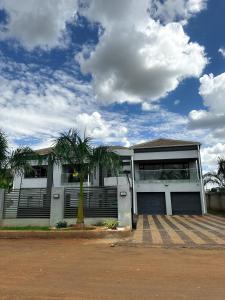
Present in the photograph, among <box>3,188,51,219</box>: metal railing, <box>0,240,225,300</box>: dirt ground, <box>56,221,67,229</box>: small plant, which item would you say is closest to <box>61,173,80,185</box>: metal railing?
<box>3,188,51,219</box>: metal railing

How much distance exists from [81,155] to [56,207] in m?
3.18

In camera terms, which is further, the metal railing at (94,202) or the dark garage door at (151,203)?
the dark garage door at (151,203)

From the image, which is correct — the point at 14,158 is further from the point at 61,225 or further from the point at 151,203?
the point at 151,203

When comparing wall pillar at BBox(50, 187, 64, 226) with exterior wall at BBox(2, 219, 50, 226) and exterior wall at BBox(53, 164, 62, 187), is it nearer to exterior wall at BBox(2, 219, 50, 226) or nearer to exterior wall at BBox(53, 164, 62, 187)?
exterior wall at BBox(2, 219, 50, 226)

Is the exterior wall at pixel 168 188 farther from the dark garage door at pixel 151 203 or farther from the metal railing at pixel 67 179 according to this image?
the metal railing at pixel 67 179

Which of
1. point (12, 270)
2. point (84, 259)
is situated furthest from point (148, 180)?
point (12, 270)

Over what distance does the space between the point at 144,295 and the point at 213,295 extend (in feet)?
3.65

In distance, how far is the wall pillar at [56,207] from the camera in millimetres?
13602

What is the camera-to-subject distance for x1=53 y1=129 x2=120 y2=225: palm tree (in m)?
12.4

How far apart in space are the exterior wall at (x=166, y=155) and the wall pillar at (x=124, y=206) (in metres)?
13.0

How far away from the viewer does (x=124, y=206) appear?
519 inches

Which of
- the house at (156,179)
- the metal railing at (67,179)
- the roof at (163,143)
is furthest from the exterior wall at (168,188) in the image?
the metal railing at (67,179)

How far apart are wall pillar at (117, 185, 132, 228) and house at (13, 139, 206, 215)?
1031 centimetres

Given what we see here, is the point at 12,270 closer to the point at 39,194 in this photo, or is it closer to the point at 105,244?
the point at 105,244
